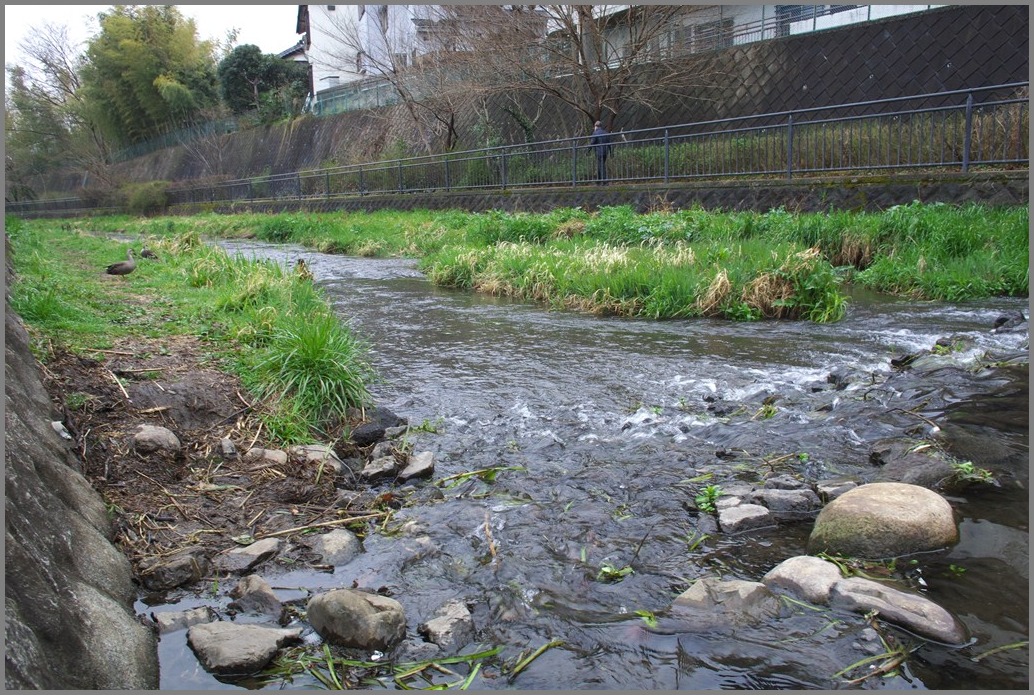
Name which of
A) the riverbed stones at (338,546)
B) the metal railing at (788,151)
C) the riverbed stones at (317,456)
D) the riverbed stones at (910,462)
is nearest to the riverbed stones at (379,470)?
the riverbed stones at (317,456)

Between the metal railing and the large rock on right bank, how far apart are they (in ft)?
27.3

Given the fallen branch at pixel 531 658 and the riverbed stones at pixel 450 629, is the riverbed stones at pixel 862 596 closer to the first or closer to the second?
the fallen branch at pixel 531 658

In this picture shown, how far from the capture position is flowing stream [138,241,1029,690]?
265 cm

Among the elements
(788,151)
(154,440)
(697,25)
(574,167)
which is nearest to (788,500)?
(154,440)

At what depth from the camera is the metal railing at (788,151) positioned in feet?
38.4

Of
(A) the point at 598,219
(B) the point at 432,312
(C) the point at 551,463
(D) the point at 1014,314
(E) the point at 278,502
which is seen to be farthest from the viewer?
(A) the point at 598,219

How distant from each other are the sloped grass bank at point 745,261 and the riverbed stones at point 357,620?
6628mm

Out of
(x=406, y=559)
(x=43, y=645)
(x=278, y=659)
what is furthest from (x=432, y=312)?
(x=43, y=645)

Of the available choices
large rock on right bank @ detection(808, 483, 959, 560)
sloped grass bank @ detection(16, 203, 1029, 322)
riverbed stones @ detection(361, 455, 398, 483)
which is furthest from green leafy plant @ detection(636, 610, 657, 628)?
sloped grass bank @ detection(16, 203, 1029, 322)

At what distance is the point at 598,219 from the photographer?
46.3 ft

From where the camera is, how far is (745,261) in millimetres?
9195

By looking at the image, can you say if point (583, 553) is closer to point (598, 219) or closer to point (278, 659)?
point (278, 659)

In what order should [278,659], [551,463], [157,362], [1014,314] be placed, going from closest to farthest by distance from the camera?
[278,659] → [551,463] → [157,362] → [1014,314]

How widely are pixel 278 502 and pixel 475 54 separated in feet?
71.9
